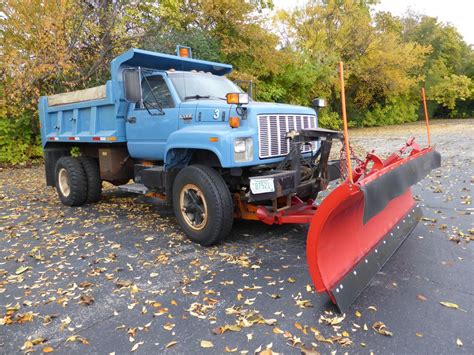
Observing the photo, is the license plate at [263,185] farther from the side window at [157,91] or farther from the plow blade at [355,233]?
the side window at [157,91]

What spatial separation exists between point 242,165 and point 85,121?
3.77 m

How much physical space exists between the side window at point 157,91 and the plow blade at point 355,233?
312 cm

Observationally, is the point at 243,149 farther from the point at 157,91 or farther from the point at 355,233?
the point at 157,91

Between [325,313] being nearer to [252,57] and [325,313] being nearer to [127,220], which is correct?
[127,220]

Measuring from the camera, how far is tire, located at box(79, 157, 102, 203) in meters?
7.29

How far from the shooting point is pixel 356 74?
86.0 feet

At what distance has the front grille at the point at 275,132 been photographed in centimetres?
469

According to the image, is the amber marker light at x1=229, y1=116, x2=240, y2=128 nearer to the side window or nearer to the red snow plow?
the red snow plow

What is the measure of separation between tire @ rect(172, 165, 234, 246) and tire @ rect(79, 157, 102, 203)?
286cm

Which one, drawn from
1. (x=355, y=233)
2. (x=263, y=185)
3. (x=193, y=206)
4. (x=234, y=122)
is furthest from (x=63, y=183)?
(x=355, y=233)

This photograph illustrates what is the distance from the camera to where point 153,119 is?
18.6ft

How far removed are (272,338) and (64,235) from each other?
381cm

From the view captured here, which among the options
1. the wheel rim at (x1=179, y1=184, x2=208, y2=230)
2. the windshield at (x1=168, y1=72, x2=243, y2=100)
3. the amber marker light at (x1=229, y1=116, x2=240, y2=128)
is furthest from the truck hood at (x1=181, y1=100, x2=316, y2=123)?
the wheel rim at (x1=179, y1=184, x2=208, y2=230)

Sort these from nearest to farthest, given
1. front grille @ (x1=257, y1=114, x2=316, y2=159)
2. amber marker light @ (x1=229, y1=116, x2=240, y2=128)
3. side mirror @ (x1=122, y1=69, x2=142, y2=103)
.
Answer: amber marker light @ (x1=229, y1=116, x2=240, y2=128)
front grille @ (x1=257, y1=114, x2=316, y2=159)
side mirror @ (x1=122, y1=69, x2=142, y2=103)
